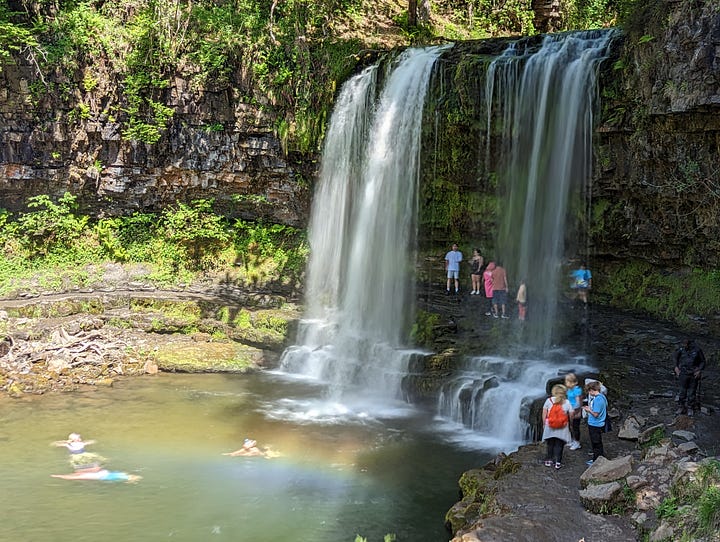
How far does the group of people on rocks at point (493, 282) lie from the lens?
48.3 feet

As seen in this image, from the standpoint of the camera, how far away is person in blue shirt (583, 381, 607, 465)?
8.58m

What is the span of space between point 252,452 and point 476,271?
776 cm

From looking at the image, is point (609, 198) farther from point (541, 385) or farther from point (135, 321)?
point (135, 321)

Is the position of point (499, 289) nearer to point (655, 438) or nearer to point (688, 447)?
point (655, 438)

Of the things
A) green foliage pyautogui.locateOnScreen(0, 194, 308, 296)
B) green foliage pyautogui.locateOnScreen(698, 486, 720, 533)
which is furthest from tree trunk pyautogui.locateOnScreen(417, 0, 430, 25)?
green foliage pyautogui.locateOnScreen(698, 486, 720, 533)

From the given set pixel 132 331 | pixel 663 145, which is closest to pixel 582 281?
pixel 663 145

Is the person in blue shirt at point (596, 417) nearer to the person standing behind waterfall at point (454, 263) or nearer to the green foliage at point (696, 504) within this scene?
the green foliage at point (696, 504)

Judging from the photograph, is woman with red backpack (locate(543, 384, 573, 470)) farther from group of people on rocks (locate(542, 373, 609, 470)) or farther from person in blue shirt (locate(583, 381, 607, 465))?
person in blue shirt (locate(583, 381, 607, 465))

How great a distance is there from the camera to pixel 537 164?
47.8 ft

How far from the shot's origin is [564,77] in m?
14.2

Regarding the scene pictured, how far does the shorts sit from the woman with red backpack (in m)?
6.45

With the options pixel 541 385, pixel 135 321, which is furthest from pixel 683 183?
pixel 135 321

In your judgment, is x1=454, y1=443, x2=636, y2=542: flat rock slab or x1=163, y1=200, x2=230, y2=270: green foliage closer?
x1=454, y1=443, x2=636, y2=542: flat rock slab

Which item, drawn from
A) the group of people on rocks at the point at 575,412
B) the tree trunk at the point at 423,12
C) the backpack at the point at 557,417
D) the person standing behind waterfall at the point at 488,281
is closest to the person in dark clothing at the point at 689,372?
the group of people on rocks at the point at 575,412
